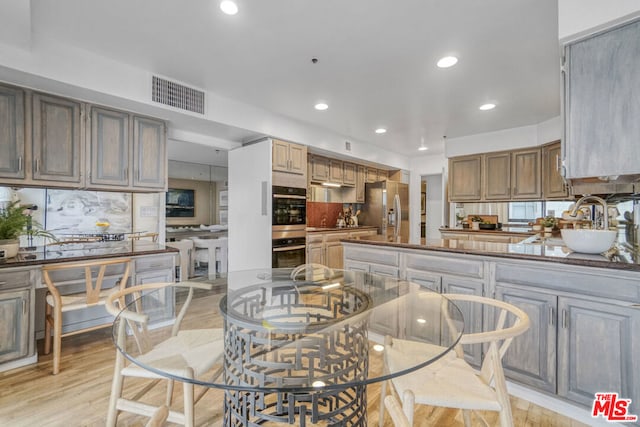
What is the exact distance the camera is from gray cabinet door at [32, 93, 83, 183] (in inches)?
99.0

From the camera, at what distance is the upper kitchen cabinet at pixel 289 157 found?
4.09 m

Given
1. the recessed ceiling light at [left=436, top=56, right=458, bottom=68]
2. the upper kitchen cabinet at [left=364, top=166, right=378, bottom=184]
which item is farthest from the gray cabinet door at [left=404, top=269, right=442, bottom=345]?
the upper kitchen cabinet at [left=364, top=166, right=378, bottom=184]

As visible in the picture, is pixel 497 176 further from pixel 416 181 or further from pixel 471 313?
pixel 471 313

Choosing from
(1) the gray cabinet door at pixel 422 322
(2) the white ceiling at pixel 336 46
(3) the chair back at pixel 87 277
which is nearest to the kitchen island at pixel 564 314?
(1) the gray cabinet door at pixel 422 322

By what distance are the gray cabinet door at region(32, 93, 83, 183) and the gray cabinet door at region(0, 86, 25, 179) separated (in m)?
0.08

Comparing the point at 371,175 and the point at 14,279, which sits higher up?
the point at 371,175

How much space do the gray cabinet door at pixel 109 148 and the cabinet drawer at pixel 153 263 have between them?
0.83 meters

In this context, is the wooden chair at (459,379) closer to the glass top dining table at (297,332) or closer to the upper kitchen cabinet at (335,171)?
the glass top dining table at (297,332)

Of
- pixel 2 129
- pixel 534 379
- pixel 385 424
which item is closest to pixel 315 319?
pixel 385 424

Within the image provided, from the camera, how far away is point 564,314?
1.75 meters

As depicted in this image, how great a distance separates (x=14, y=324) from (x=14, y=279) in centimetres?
34

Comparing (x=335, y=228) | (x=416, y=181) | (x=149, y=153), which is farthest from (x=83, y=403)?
(x=416, y=181)

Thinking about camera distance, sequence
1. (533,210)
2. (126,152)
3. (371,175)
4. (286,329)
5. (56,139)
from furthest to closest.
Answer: (371,175)
(533,210)
(126,152)
(56,139)
(286,329)

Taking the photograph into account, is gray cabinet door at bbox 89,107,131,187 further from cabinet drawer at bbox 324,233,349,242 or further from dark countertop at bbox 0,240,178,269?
cabinet drawer at bbox 324,233,349,242
